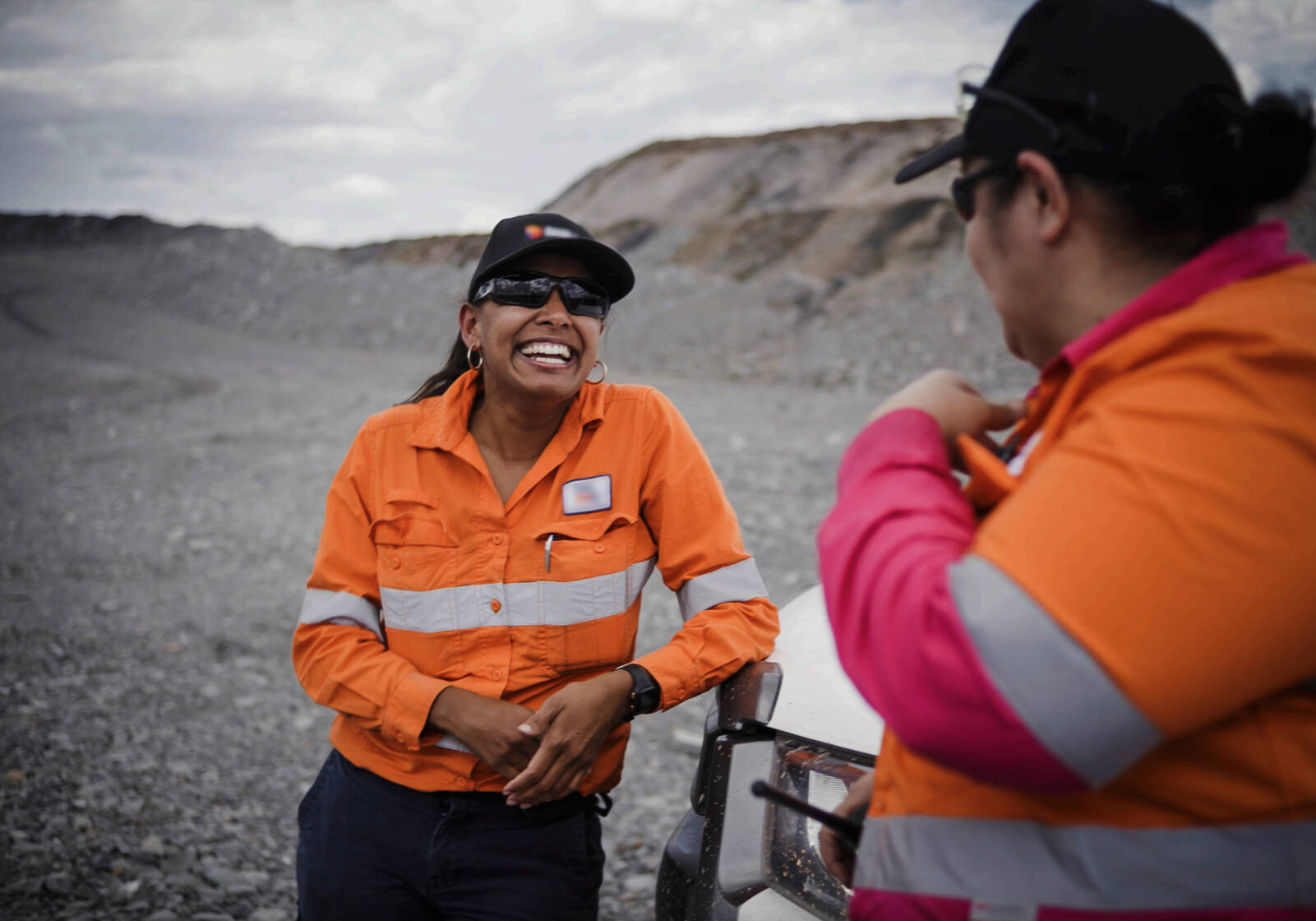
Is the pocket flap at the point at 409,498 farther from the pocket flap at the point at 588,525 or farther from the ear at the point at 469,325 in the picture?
the ear at the point at 469,325

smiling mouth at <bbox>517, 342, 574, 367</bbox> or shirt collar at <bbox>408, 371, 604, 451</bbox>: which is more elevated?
smiling mouth at <bbox>517, 342, 574, 367</bbox>

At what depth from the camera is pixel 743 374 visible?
58.7ft

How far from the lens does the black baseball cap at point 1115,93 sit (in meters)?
1.06

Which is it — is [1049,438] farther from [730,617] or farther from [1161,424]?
[730,617]

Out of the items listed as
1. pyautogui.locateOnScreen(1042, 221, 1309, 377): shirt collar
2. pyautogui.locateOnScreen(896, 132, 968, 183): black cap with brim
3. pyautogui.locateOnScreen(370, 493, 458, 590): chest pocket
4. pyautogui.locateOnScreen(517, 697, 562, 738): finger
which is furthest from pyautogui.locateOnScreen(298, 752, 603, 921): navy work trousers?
pyautogui.locateOnScreen(1042, 221, 1309, 377): shirt collar

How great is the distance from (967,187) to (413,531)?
60.7 inches

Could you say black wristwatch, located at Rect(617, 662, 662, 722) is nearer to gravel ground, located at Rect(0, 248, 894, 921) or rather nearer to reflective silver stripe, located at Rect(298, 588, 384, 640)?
reflective silver stripe, located at Rect(298, 588, 384, 640)

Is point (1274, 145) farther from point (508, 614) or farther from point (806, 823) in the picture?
point (508, 614)

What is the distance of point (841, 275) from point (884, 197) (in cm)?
527

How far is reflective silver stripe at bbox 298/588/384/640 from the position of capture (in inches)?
91.5

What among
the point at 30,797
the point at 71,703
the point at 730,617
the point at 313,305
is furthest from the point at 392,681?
the point at 313,305

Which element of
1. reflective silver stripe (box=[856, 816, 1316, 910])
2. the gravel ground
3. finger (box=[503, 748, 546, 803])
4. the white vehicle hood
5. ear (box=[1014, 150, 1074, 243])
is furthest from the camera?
the gravel ground

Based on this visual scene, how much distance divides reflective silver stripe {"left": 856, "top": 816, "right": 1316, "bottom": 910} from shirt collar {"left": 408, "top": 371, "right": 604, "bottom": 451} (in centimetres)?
150

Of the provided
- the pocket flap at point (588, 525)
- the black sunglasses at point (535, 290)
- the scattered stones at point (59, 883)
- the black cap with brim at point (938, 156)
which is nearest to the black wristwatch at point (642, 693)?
the pocket flap at point (588, 525)
